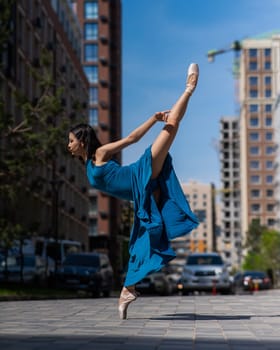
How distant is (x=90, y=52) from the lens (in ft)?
Result: 319

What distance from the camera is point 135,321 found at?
7.92 meters

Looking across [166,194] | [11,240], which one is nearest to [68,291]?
[11,240]

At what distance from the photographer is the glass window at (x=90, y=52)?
3819 inches

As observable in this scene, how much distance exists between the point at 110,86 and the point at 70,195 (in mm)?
30338

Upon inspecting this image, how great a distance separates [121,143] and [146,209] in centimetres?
72

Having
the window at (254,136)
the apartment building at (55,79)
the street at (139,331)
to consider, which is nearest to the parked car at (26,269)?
the apartment building at (55,79)

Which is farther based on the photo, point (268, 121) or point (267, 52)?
point (267, 52)

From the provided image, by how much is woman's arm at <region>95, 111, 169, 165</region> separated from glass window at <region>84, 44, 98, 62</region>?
296 feet

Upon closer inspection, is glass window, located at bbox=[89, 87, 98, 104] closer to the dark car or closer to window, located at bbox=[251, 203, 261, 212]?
window, located at bbox=[251, 203, 261, 212]

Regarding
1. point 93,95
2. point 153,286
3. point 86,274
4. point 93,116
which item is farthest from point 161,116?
point 93,95

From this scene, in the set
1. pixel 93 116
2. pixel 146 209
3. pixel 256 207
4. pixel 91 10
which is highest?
pixel 91 10

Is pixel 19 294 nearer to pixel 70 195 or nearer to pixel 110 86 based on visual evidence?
pixel 70 195

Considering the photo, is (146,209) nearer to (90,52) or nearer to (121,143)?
(121,143)

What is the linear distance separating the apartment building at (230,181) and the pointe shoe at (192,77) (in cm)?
17736
